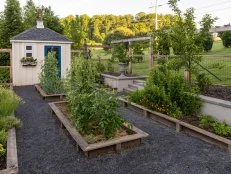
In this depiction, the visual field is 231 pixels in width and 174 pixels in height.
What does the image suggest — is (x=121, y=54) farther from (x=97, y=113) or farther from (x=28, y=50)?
(x=97, y=113)

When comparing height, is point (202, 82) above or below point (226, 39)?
below

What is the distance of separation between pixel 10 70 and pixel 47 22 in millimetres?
8264

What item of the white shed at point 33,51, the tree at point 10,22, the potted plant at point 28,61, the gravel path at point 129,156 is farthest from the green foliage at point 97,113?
the tree at point 10,22

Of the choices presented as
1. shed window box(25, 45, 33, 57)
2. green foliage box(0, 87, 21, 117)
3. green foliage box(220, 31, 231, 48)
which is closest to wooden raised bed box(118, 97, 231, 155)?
green foliage box(0, 87, 21, 117)

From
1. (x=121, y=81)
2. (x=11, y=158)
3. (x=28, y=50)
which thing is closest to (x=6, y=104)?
(x=11, y=158)

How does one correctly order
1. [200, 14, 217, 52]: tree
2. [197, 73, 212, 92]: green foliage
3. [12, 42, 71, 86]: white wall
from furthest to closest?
1. [12, 42, 71, 86]: white wall
2. [197, 73, 212, 92]: green foliage
3. [200, 14, 217, 52]: tree

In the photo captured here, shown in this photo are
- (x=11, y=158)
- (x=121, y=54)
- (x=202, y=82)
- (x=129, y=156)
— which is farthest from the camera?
(x=121, y=54)

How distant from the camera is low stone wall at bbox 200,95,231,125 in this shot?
549 centimetres

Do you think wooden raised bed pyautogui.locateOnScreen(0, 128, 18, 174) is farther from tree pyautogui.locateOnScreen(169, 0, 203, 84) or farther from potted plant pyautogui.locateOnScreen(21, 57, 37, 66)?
potted plant pyautogui.locateOnScreen(21, 57, 37, 66)

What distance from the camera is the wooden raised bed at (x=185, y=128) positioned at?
466cm

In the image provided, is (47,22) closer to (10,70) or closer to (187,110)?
(10,70)

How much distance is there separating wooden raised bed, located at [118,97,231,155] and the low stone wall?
0.78 meters

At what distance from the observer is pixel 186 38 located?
6656 mm

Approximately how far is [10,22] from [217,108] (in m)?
15.7
